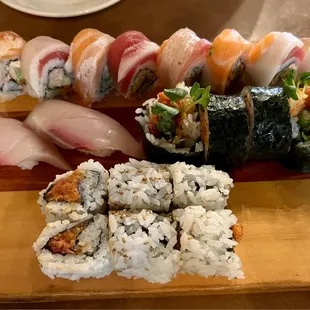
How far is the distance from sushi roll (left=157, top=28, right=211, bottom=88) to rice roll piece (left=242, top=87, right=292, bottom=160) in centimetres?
35

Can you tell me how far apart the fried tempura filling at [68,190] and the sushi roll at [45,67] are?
628 mm

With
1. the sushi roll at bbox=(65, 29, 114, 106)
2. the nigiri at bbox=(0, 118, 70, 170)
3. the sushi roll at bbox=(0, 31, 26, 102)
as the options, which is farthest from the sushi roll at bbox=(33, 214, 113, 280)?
the sushi roll at bbox=(0, 31, 26, 102)

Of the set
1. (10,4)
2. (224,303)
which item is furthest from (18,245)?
(10,4)

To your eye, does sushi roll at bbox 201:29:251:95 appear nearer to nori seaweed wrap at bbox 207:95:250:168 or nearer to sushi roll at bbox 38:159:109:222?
nori seaweed wrap at bbox 207:95:250:168

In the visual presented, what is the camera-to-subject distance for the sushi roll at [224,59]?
2.17m

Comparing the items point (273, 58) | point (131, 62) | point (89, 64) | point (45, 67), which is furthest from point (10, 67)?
point (273, 58)

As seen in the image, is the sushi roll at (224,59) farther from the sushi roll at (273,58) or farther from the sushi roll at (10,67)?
the sushi roll at (10,67)

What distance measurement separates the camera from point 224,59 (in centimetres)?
217

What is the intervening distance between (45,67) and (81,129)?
0.39 meters

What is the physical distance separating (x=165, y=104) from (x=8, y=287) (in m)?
1.03

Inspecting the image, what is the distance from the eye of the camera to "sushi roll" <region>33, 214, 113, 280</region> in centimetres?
175

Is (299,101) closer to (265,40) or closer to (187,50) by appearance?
(265,40)

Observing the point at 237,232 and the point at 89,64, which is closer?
the point at 237,232

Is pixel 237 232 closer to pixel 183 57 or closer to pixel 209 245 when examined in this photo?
pixel 209 245
